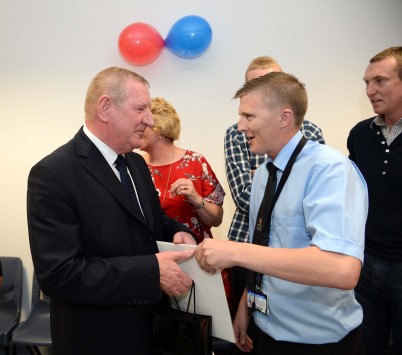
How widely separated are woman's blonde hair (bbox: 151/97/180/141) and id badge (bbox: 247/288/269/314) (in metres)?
1.45

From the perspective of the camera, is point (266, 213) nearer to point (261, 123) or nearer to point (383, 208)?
point (261, 123)

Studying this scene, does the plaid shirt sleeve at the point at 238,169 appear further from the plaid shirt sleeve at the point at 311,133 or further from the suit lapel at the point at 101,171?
the suit lapel at the point at 101,171

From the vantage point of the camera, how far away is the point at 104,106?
1646mm

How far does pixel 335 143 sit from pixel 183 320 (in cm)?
267

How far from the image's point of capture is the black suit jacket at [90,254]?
140 cm

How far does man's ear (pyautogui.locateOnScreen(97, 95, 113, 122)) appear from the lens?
1.64m

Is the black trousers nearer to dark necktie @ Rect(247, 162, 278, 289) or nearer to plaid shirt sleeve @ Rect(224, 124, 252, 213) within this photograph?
dark necktie @ Rect(247, 162, 278, 289)

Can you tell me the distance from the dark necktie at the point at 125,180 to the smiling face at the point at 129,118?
0.06m

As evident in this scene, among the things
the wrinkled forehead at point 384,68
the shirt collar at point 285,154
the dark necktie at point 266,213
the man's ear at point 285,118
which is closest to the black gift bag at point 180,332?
the dark necktie at point 266,213

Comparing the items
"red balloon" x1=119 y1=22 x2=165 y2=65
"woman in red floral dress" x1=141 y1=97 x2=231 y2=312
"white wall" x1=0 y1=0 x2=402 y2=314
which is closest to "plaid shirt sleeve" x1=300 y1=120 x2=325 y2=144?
"woman in red floral dress" x1=141 y1=97 x2=231 y2=312

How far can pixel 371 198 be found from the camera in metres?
2.30

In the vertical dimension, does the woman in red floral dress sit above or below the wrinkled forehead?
below

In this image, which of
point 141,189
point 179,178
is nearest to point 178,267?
point 141,189

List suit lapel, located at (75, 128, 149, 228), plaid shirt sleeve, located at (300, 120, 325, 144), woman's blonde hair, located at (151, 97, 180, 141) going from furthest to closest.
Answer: woman's blonde hair, located at (151, 97, 180, 141), plaid shirt sleeve, located at (300, 120, 325, 144), suit lapel, located at (75, 128, 149, 228)
